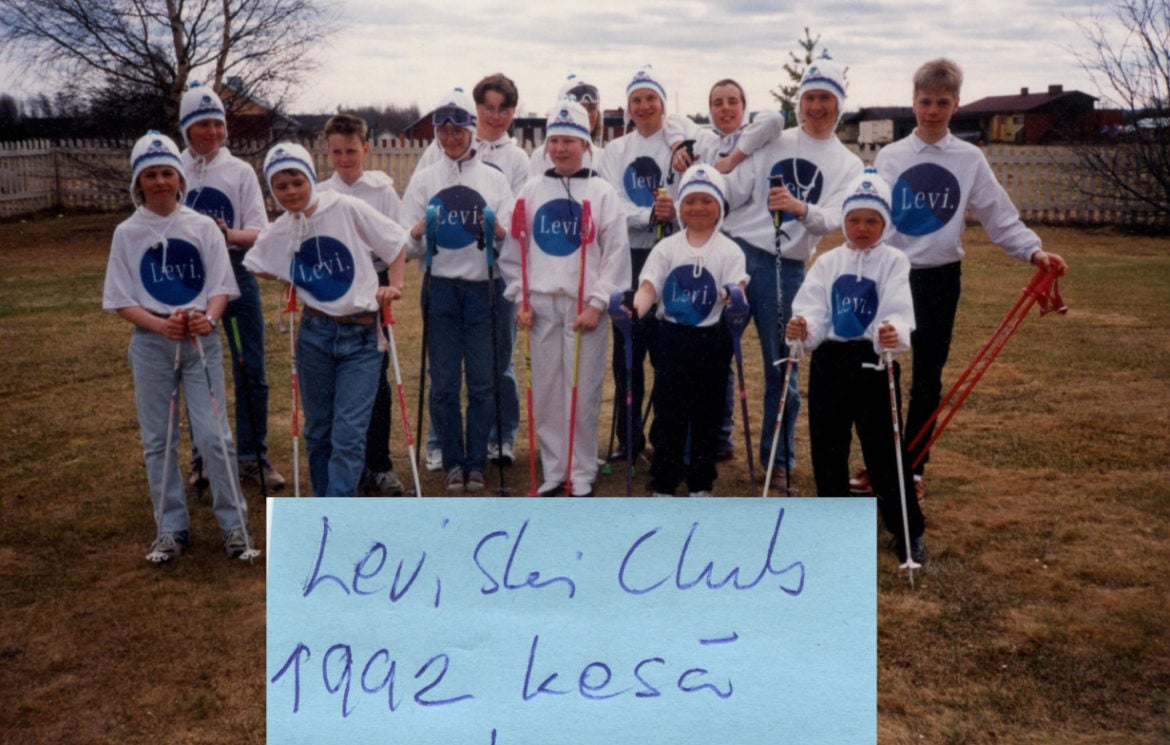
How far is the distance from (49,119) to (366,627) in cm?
3529

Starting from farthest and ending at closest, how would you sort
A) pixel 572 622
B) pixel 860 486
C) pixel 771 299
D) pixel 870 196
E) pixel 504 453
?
pixel 504 453 < pixel 860 486 < pixel 771 299 < pixel 870 196 < pixel 572 622

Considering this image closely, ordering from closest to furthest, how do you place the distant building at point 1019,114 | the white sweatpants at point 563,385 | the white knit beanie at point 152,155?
the white knit beanie at point 152,155 → the white sweatpants at point 563,385 → the distant building at point 1019,114

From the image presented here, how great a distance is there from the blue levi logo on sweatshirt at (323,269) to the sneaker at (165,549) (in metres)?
1.35

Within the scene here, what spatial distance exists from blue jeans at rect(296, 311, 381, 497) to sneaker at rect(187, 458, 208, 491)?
1.47 meters

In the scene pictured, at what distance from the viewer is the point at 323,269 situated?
4234mm

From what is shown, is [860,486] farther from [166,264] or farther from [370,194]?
[166,264]

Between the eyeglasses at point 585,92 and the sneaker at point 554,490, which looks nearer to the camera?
the sneaker at point 554,490

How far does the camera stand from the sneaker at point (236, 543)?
4.56 meters

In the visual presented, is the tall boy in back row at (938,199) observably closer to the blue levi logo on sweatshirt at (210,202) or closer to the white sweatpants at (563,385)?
the white sweatpants at (563,385)

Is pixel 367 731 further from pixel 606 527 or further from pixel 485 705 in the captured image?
pixel 606 527

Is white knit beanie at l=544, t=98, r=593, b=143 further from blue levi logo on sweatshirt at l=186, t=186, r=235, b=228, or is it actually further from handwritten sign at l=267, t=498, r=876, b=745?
handwritten sign at l=267, t=498, r=876, b=745

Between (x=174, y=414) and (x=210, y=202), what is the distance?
1.30 m

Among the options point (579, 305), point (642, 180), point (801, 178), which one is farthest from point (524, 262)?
point (801, 178)

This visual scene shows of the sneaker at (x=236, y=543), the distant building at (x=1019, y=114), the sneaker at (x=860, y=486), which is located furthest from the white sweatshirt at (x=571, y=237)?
the distant building at (x=1019, y=114)
